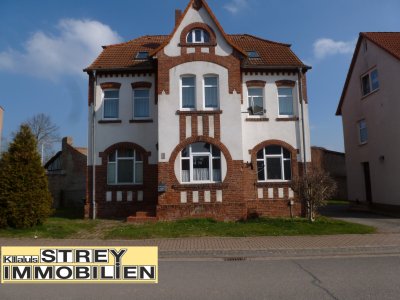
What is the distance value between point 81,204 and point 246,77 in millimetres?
15147

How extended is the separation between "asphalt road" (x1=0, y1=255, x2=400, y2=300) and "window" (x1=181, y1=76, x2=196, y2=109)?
1043 centimetres

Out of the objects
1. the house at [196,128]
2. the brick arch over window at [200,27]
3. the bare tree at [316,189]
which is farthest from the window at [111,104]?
the bare tree at [316,189]

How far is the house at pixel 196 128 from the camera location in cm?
1786

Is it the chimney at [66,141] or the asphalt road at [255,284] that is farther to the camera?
the chimney at [66,141]

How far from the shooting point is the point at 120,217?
19.3m

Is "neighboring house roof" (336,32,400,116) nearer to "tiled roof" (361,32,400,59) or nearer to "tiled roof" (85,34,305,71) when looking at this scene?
"tiled roof" (361,32,400,59)

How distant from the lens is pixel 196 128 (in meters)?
18.1

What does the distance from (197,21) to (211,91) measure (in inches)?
140

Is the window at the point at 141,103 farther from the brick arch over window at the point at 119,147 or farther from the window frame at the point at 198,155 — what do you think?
the window frame at the point at 198,155

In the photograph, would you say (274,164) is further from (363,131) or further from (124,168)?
(363,131)

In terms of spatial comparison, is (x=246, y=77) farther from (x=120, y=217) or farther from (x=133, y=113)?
(x=120, y=217)

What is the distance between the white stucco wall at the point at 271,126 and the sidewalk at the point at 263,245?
7.09m

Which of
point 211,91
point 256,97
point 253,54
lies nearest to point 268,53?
point 253,54

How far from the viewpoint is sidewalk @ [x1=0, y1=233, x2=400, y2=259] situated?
433 inches
